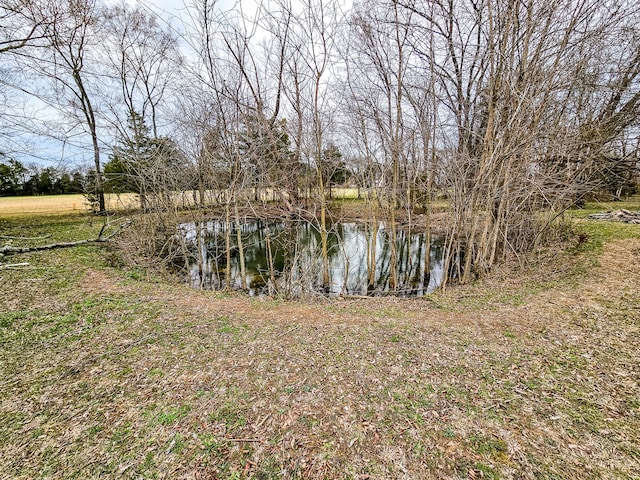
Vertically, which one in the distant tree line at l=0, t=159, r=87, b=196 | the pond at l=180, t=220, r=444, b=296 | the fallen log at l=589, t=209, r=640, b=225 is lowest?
the pond at l=180, t=220, r=444, b=296

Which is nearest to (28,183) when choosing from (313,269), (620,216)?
(313,269)

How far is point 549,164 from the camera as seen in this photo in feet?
22.7

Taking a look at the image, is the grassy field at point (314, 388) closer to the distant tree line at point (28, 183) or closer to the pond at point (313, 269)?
the pond at point (313, 269)

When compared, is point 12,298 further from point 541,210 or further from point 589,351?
point 541,210

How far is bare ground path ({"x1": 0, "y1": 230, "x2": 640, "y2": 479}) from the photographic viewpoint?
207cm

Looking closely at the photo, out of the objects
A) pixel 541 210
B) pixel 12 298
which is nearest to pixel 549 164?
pixel 541 210

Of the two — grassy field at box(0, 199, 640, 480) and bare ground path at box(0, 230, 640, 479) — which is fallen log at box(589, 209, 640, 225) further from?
bare ground path at box(0, 230, 640, 479)

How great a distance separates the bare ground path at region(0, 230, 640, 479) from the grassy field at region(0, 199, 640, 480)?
0.02 m

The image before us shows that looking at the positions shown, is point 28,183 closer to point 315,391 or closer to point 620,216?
point 315,391

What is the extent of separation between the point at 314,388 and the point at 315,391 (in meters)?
0.04

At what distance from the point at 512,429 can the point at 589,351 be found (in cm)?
199

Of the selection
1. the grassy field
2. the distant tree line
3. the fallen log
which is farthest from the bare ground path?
the distant tree line

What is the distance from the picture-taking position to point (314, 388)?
284 centimetres

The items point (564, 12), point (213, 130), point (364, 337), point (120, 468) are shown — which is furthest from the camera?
point (213, 130)
